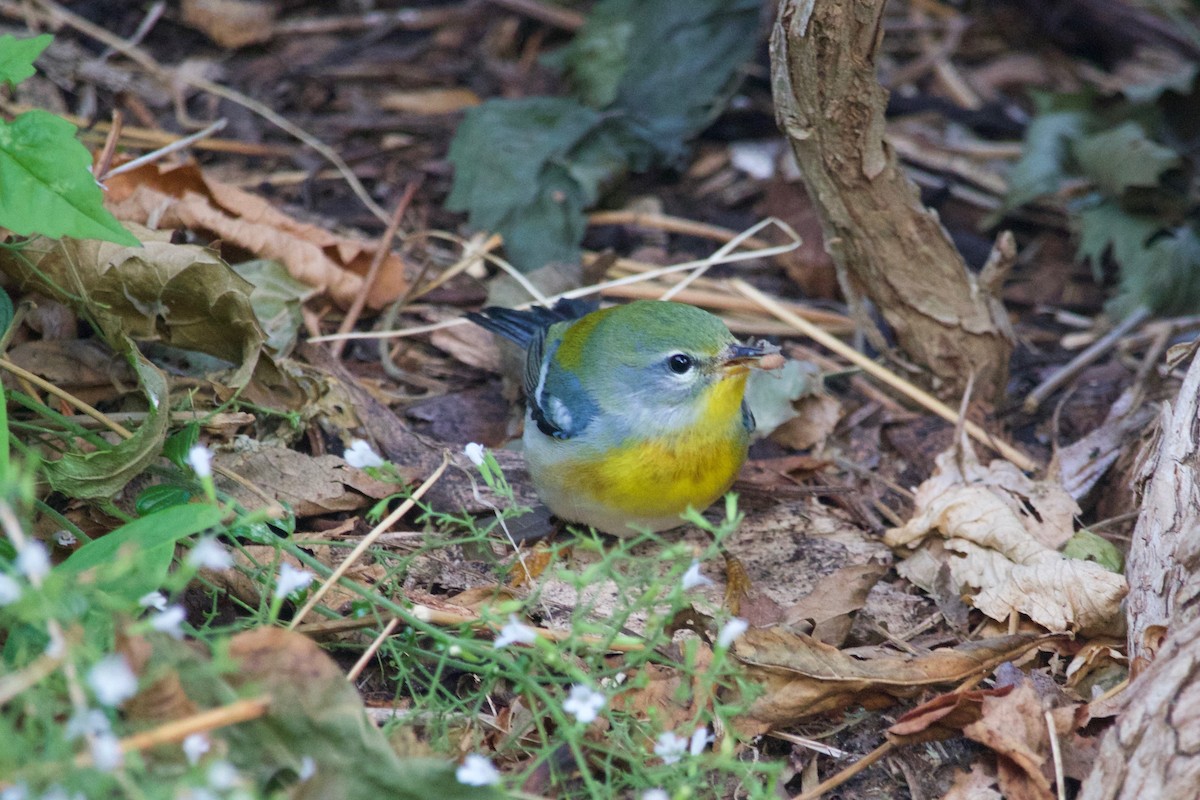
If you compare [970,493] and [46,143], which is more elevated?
[46,143]

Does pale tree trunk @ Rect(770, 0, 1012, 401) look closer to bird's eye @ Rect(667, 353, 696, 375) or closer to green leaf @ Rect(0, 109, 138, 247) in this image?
bird's eye @ Rect(667, 353, 696, 375)

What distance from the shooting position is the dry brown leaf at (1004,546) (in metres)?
3.48

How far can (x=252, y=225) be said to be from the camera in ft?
15.2

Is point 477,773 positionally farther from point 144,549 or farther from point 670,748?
point 144,549

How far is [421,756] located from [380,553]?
76cm

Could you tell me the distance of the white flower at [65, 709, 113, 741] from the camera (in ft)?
6.32

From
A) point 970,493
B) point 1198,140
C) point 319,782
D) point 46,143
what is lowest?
point 970,493

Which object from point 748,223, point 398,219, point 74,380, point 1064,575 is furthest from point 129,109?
point 1064,575

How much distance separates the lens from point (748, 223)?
19.1 feet

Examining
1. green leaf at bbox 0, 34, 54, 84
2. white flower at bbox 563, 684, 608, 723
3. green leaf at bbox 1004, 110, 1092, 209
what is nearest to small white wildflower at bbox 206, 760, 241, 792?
white flower at bbox 563, 684, 608, 723

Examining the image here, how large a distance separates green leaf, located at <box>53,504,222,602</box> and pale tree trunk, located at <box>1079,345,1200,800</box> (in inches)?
83.9

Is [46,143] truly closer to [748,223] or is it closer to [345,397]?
[345,397]

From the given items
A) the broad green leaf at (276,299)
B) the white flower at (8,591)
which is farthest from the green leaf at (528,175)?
the white flower at (8,591)

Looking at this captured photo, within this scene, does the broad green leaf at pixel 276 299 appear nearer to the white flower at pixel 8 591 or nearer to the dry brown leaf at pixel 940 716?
the white flower at pixel 8 591
